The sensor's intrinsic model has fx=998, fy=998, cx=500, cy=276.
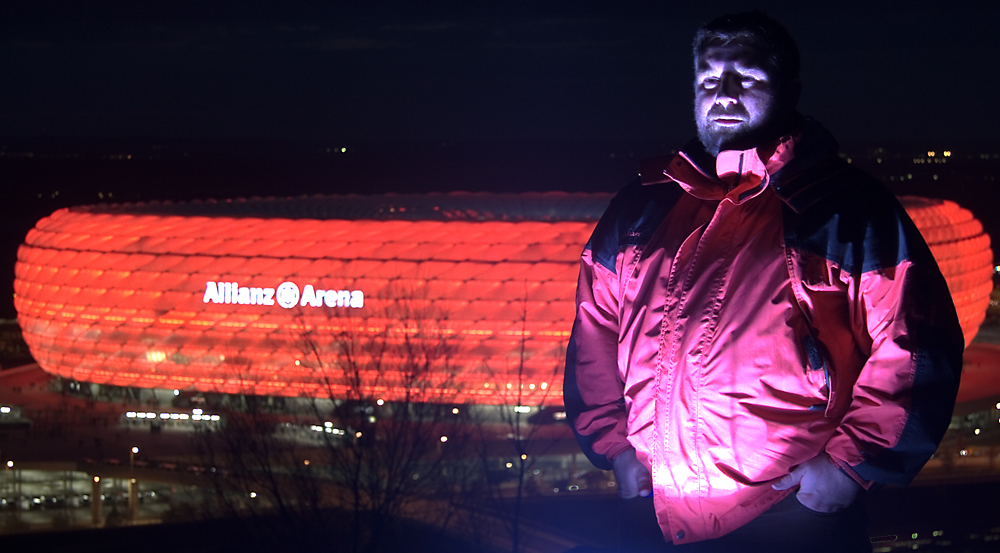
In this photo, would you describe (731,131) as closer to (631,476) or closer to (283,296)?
(631,476)

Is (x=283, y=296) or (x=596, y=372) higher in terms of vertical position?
(x=283, y=296)

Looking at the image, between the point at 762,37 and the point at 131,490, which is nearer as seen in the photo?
the point at 762,37

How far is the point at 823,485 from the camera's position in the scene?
279 centimetres

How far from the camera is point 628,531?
3.29 m

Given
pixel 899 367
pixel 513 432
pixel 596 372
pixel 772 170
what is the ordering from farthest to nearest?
pixel 513 432 < pixel 596 372 < pixel 772 170 < pixel 899 367

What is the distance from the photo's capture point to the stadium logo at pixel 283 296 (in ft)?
88.9

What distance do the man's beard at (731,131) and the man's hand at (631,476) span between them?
1.02m

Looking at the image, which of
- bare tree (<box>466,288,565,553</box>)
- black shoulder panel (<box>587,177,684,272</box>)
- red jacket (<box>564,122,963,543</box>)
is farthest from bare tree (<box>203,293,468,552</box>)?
red jacket (<box>564,122,963,543</box>)

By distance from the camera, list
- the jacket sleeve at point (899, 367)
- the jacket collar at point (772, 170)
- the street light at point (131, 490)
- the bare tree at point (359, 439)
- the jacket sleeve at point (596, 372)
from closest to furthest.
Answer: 1. the jacket sleeve at point (899, 367)
2. the jacket collar at point (772, 170)
3. the jacket sleeve at point (596, 372)
4. the bare tree at point (359, 439)
5. the street light at point (131, 490)

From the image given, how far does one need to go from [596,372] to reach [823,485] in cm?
83

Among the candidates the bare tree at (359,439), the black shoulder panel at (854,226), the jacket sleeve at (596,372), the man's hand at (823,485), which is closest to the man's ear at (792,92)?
the black shoulder panel at (854,226)

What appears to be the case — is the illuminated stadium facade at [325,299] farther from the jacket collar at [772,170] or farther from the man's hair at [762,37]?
the man's hair at [762,37]

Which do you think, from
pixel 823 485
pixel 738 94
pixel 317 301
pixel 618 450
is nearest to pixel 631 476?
pixel 618 450

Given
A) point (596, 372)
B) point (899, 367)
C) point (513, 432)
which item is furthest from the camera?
point (513, 432)
